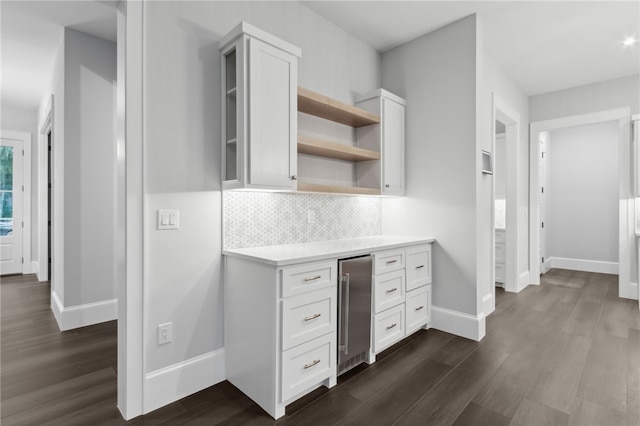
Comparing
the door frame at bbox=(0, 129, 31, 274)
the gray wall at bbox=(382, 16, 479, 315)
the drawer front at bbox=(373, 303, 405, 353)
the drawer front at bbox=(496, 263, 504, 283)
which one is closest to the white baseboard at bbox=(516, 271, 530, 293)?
the drawer front at bbox=(496, 263, 504, 283)

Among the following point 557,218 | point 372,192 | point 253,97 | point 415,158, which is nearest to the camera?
point 253,97

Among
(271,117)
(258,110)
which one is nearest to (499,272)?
(271,117)

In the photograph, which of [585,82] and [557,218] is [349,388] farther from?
[557,218]

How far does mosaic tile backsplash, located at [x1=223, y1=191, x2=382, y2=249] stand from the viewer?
7.68 ft

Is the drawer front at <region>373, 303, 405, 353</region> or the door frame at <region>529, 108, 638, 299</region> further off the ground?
the door frame at <region>529, 108, 638, 299</region>

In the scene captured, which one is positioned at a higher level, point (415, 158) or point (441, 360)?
point (415, 158)

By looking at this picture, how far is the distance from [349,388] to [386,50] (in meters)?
3.28

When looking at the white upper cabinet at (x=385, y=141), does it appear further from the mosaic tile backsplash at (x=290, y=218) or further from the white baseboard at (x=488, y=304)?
the white baseboard at (x=488, y=304)

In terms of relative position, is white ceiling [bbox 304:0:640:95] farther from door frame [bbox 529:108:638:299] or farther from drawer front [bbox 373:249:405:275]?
drawer front [bbox 373:249:405:275]

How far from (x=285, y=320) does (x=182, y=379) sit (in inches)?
31.3

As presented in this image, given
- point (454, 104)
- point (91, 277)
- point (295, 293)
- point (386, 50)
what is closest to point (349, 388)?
point (295, 293)

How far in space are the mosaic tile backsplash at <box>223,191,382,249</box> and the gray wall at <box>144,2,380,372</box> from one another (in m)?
0.14

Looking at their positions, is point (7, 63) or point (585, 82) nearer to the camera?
point (7, 63)

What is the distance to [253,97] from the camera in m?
2.06
